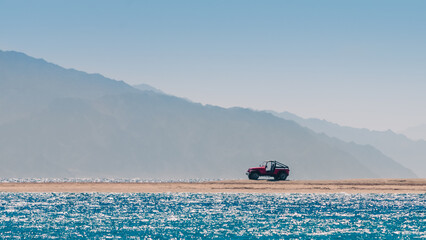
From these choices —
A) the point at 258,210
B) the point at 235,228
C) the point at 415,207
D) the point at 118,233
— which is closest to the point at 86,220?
the point at 118,233

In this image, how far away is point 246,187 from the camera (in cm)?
9269

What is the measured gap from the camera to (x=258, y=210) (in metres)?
63.8

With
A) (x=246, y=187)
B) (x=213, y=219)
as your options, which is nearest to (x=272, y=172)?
(x=246, y=187)

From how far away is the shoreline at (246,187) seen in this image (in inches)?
3568

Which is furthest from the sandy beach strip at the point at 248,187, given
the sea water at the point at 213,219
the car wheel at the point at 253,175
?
the sea water at the point at 213,219

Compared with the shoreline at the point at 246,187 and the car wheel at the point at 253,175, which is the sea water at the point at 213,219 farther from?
the car wheel at the point at 253,175

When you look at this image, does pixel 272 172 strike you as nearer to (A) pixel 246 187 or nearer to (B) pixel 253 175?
(B) pixel 253 175

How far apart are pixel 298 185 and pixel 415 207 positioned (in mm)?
27317

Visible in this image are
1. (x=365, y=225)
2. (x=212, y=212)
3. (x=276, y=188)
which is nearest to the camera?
(x=365, y=225)

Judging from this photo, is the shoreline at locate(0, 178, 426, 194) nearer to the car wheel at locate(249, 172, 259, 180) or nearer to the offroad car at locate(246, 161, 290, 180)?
the car wheel at locate(249, 172, 259, 180)

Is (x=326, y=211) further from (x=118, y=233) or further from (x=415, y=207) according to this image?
(x=118, y=233)

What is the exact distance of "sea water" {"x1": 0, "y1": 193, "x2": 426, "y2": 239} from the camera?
45.4 meters

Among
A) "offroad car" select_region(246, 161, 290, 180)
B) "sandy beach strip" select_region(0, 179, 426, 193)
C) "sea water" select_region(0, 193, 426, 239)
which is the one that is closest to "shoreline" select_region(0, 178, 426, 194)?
"sandy beach strip" select_region(0, 179, 426, 193)

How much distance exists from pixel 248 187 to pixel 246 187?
278 mm
